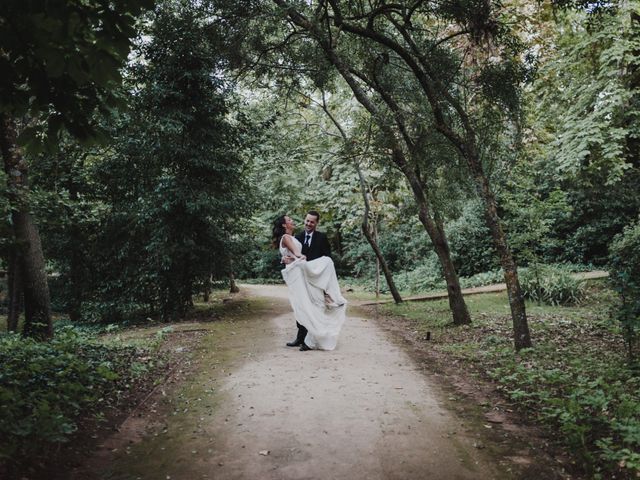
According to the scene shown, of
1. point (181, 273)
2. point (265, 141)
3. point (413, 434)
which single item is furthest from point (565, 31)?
point (413, 434)

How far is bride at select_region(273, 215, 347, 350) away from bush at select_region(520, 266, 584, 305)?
330 inches

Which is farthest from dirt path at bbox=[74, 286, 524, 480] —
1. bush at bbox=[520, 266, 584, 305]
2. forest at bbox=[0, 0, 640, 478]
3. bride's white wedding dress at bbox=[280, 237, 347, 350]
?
bush at bbox=[520, 266, 584, 305]

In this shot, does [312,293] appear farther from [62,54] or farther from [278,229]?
[62,54]

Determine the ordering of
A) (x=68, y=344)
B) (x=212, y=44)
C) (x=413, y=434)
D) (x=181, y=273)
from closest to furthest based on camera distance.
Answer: (x=413, y=434) → (x=68, y=344) → (x=212, y=44) → (x=181, y=273)

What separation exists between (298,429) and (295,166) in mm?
12034

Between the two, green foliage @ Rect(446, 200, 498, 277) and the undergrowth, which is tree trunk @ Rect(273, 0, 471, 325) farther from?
green foliage @ Rect(446, 200, 498, 277)

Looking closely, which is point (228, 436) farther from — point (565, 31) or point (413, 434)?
point (565, 31)

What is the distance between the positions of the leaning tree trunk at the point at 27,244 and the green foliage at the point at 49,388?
118 centimetres

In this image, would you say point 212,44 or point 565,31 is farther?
point 565,31

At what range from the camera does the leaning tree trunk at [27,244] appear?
7746mm

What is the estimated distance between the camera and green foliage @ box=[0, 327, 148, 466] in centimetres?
350

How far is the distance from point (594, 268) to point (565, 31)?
29.7ft

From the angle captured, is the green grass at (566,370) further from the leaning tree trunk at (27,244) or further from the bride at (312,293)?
the leaning tree trunk at (27,244)

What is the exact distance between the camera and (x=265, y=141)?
13805 mm
